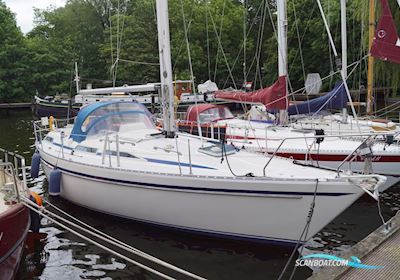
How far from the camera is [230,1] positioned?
46438 mm

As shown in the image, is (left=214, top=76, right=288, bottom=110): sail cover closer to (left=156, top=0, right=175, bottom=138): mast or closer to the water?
the water

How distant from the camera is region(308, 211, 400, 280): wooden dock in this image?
4812 mm

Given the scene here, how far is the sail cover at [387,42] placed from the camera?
10.2 metres

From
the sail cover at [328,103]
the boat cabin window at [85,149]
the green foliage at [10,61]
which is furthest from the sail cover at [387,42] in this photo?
the green foliage at [10,61]

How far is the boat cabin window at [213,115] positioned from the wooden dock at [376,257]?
9.63 metres

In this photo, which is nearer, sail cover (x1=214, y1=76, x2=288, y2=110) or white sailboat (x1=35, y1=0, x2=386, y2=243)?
white sailboat (x1=35, y1=0, x2=386, y2=243)

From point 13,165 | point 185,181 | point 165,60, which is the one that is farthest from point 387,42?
point 13,165

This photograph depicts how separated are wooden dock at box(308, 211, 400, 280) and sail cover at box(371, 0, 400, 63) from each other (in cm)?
529

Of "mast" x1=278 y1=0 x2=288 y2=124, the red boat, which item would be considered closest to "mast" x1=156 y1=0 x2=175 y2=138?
the red boat

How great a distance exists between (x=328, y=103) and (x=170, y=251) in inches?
318

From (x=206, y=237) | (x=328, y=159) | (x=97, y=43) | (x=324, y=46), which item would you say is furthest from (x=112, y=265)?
(x=97, y=43)

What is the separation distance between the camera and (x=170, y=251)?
7.60m

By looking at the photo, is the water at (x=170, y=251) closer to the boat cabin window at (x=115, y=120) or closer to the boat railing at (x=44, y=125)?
the boat cabin window at (x=115, y=120)

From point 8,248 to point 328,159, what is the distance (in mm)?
7424
